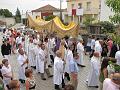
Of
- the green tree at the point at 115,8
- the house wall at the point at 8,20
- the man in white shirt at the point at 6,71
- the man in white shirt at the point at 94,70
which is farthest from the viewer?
the house wall at the point at 8,20

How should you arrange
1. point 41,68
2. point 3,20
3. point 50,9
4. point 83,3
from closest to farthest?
point 41,68, point 83,3, point 50,9, point 3,20

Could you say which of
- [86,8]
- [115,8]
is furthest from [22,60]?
[86,8]

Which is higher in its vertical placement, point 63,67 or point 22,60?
point 22,60

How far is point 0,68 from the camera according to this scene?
12000 millimetres

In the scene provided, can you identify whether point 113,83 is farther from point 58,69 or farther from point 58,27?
point 58,27

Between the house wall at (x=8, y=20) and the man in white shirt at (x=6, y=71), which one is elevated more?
the man in white shirt at (x=6, y=71)

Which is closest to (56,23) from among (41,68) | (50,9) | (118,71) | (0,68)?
(41,68)

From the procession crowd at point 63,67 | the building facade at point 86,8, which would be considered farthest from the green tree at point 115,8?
the building facade at point 86,8

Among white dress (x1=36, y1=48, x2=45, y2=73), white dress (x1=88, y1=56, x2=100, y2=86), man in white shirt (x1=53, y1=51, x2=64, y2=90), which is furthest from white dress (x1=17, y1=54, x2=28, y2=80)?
white dress (x1=88, y1=56, x2=100, y2=86)

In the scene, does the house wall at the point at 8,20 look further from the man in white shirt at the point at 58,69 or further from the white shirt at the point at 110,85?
the white shirt at the point at 110,85

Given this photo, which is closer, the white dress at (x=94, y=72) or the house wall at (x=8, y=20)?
the white dress at (x=94, y=72)

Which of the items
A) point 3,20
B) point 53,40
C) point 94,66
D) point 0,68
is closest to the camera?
point 0,68

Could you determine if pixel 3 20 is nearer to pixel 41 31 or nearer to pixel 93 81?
pixel 41 31

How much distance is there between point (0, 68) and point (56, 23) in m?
10.3
